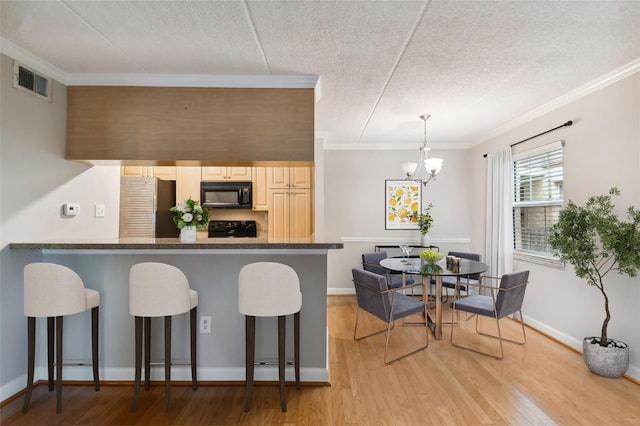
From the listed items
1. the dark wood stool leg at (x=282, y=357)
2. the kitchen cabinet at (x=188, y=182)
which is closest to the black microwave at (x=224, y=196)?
the kitchen cabinet at (x=188, y=182)

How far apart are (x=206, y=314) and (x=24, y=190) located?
5.27 feet

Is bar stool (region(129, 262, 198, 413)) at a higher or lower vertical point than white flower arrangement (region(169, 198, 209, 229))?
lower

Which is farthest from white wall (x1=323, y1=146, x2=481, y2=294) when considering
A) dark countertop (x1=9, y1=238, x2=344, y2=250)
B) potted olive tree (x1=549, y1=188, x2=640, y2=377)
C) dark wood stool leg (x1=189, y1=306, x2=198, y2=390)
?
dark wood stool leg (x1=189, y1=306, x2=198, y2=390)

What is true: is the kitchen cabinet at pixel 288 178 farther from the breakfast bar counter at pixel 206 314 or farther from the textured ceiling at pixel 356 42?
the breakfast bar counter at pixel 206 314

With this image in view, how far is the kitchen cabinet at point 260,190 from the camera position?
4.72 meters

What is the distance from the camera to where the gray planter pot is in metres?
2.57

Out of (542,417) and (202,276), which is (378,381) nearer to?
(542,417)

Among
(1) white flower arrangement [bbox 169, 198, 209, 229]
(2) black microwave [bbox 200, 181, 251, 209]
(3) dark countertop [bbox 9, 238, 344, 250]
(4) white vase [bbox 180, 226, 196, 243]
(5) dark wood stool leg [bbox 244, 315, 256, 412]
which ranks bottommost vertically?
(5) dark wood stool leg [bbox 244, 315, 256, 412]

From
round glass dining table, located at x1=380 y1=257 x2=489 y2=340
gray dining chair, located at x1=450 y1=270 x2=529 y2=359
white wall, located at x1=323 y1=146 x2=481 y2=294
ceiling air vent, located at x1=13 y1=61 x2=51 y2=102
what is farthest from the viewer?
white wall, located at x1=323 y1=146 x2=481 y2=294

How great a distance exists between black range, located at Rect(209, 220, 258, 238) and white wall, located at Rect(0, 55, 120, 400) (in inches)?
75.0

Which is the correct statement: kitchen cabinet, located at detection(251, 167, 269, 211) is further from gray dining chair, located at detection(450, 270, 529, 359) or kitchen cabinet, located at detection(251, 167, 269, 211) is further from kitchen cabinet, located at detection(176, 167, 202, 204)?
gray dining chair, located at detection(450, 270, 529, 359)

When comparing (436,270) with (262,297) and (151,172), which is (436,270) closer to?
(262,297)

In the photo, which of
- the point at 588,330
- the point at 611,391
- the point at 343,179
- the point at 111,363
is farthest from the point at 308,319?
the point at 343,179

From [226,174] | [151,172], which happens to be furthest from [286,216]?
[151,172]
